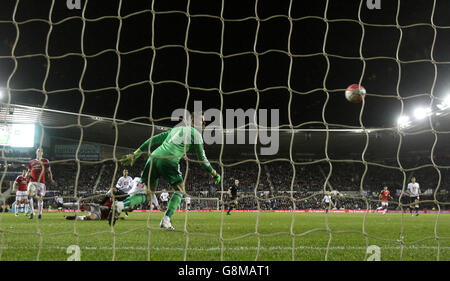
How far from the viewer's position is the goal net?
4.12 metres

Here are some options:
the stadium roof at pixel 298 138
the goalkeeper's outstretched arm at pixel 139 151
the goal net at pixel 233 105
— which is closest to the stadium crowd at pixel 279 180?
the goal net at pixel 233 105

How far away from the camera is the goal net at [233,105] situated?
4.12 m

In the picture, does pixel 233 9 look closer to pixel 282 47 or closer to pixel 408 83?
pixel 282 47

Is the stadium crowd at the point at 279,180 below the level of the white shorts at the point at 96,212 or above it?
above

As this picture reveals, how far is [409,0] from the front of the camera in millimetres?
12750

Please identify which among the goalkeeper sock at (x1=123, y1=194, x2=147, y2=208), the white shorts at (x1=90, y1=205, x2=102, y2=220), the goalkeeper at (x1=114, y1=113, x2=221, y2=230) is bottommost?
the white shorts at (x1=90, y1=205, x2=102, y2=220)

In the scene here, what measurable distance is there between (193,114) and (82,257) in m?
2.22

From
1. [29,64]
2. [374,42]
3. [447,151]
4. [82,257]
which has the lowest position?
[82,257]

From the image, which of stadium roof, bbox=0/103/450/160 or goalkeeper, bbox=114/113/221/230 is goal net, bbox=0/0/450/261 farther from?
goalkeeper, bbox=114/113/221/230

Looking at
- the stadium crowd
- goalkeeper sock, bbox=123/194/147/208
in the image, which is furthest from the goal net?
goalkeeper sock, bbox=123/194/147/208

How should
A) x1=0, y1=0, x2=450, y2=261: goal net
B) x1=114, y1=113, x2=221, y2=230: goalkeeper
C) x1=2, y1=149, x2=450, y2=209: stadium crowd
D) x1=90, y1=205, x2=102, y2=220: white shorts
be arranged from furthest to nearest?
x1=2, y1=149, x2=450, y2=209: stadium crowd
x1=90, y1=205, x2=102, y2=220: white shorts
x1=114, y1=113, x2=221, y2=230: goalkeeper
x1=0, y1=0, x2=450, y2=261: goal net

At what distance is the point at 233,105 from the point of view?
20.5 metres

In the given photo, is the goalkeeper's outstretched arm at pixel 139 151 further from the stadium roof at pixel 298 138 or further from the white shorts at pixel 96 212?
the stadium roof at pixel 298 138

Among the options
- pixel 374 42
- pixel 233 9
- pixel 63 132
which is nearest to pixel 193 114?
pixel 233 9
